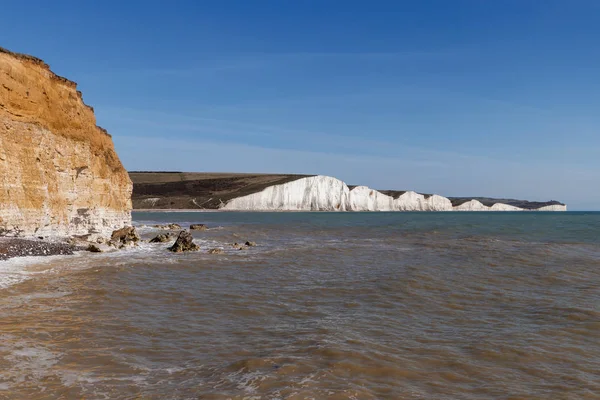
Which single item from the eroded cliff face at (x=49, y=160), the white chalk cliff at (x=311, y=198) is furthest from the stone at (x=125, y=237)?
the white chalk cliff at (x=311, y=198)

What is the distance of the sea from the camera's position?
537cm

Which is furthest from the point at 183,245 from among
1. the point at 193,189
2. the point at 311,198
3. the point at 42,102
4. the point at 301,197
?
the point at 193,189

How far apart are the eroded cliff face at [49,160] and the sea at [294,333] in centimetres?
471

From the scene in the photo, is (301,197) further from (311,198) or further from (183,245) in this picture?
(183,245)

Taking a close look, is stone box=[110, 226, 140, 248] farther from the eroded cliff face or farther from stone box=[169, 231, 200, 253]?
stone box=[169, 231, 200, 253]

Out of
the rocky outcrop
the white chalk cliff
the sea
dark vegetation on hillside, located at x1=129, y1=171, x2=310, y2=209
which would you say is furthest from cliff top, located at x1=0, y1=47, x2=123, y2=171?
dark vegetation on hillside, located at x1=129, y1=171, x2=310, y2=209

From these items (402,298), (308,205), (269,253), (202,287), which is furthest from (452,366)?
(308,205)

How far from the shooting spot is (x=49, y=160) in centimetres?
2017

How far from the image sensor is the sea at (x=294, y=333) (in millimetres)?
5371

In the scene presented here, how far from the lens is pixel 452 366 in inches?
240

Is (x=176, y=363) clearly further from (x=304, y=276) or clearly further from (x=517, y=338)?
(x=304, y=276)

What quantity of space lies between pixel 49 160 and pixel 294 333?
17779 millimetres

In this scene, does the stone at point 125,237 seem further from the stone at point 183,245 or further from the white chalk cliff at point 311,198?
the white chalk cliff at point 311,198

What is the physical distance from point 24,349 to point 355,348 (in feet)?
16.4
